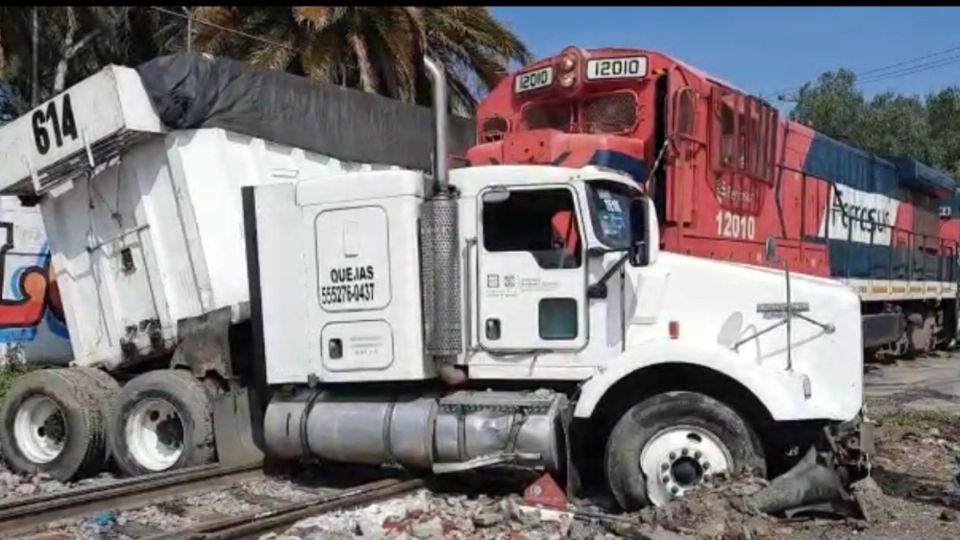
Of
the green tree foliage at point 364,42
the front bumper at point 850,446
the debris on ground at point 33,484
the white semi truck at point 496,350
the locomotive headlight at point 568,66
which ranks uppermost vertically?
the green tree foliage at point 364,42

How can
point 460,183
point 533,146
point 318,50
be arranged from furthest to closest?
point 318,50 → point 533,146 → point 460,183

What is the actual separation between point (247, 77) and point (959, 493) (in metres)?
7.00

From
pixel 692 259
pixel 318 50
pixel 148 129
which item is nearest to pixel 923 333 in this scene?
pixel 318 50

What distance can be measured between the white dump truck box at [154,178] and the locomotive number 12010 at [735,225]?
3.96 m

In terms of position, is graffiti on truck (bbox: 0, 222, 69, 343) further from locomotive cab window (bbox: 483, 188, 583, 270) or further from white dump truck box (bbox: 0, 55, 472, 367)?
locomotive cab window (bbox: 483, 188, 583, 270)

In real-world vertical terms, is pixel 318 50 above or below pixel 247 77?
above

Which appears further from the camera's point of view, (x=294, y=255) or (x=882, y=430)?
(x=882, y=430)

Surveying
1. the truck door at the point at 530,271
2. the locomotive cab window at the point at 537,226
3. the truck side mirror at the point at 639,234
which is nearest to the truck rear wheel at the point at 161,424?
the truck door at the point at 530,271

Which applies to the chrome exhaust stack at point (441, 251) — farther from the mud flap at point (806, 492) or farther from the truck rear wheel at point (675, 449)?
the mud flap at point (806, 492)

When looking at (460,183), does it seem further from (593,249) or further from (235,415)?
(235,415)

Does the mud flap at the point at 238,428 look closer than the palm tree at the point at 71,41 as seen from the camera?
Yes

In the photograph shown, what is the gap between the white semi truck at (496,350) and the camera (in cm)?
701

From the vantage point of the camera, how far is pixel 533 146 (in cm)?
852

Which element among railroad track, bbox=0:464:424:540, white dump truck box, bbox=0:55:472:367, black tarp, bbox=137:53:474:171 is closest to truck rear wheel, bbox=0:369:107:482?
white dump truck box, bbox=0:55:472:367
